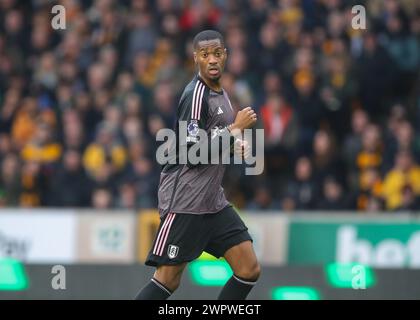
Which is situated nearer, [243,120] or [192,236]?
[243,120]

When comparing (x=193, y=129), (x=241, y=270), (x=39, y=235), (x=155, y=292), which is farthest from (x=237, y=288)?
(x=39, y=235)

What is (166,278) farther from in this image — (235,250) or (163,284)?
(235,250)

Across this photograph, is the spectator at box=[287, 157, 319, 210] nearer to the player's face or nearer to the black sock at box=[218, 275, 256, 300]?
the black sock at box=[218, 275, 256, 300]

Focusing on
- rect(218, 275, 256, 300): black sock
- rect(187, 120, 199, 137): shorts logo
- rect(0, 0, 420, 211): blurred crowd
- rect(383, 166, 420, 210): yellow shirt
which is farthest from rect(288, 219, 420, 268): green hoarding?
rect(187, 120, 199, 137): shorts logo

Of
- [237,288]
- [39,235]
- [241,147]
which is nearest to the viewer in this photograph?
[241,147]

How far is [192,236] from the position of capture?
8164 mm

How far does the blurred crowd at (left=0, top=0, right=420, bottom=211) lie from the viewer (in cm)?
1436

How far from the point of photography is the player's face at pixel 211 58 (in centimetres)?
810

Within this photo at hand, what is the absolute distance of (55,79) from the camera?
1627 cm

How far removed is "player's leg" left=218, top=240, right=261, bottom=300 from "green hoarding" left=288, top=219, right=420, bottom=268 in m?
4.83

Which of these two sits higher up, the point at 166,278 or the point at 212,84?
the point at 212,84

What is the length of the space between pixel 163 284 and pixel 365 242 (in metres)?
5.31

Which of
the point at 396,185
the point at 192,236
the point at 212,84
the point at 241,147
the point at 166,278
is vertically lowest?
the point at 166,278
